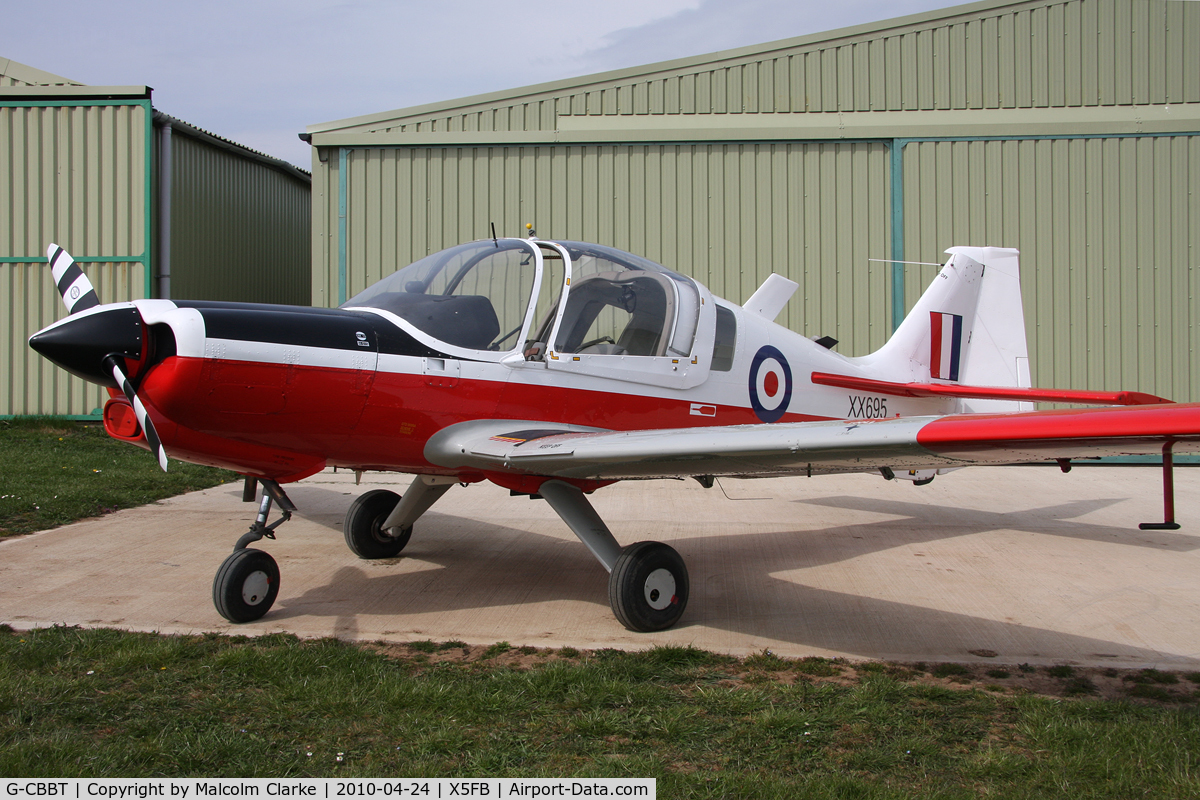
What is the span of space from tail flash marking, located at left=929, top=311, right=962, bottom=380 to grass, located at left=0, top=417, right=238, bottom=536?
23.9 ft

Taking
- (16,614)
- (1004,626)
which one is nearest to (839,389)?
(1004,626)

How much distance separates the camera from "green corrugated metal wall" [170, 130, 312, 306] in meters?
14.4

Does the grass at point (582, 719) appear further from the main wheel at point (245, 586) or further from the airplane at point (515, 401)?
the airplane at point (515, 401)

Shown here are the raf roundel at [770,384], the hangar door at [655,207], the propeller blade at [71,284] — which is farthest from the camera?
the hangar door at [655,207]

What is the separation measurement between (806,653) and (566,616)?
52.6 inches

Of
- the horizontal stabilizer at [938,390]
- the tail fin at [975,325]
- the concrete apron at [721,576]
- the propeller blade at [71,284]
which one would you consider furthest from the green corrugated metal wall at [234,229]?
the tail fin at [975,325]

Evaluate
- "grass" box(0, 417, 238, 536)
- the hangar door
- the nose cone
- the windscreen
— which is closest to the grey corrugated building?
"grass" box(0, 417, 238, 536)

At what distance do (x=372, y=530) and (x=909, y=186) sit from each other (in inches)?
376

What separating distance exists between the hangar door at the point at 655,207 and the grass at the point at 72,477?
3557 millimetres

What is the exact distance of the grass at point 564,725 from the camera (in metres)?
2.78

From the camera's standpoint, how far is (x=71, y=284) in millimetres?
4453

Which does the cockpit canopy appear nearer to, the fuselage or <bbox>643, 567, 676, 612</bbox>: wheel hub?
the fuselage

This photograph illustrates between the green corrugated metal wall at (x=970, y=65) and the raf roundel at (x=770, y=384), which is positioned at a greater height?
the green corrugated metal wall at (x=970, y=65)

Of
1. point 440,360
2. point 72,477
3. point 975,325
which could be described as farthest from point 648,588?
point 72,477
